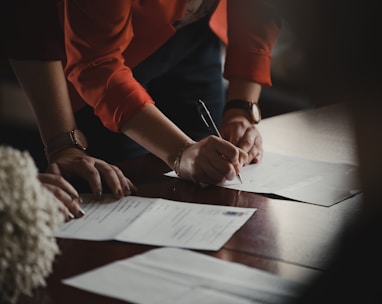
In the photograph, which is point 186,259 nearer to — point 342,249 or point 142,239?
point 142,239

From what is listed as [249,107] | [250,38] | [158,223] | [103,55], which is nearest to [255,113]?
[249,107]

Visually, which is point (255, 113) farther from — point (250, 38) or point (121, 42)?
point (121, 42)

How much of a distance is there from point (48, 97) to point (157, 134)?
273 mm

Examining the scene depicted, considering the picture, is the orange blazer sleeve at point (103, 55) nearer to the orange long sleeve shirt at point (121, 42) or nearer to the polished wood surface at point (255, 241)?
the orange long sleeve shirt at point (121, 42)

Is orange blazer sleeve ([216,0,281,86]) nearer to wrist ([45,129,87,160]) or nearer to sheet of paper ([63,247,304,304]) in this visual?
wrist ([45,129,87,160])

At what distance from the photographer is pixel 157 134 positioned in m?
1.46

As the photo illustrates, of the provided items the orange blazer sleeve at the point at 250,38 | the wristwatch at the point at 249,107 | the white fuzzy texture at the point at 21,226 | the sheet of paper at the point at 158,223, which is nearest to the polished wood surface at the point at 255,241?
the sheet of paper at the point at 158,223

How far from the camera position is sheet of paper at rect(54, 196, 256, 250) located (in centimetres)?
107

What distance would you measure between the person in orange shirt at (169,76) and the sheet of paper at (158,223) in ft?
0.53

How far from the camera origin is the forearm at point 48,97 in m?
1.52

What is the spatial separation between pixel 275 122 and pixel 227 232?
86cm

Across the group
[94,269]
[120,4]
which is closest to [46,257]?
[94,269]

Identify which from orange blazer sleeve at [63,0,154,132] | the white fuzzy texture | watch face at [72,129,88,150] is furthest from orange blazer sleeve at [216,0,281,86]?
the white fuzzy texture

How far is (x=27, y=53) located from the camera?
5.08 ft
